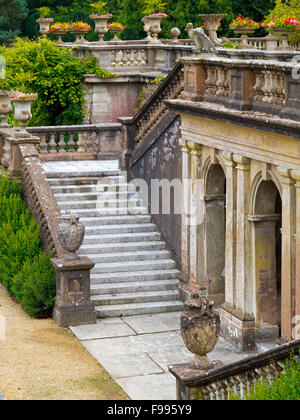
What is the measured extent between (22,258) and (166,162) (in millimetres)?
3448

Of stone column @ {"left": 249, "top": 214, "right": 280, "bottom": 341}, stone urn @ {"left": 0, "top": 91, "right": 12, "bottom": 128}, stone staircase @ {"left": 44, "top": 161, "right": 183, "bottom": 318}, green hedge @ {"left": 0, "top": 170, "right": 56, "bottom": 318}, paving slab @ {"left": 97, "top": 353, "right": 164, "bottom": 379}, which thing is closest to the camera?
paving slab @ {"left": 97, "top": 353, "right": 164, "bottom": 379}

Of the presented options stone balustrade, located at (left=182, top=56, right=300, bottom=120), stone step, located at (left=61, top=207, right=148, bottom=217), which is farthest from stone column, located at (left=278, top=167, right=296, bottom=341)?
stone step, located at (left=61, top=207, right=148, bottom=217)

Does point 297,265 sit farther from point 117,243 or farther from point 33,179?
point 33,179

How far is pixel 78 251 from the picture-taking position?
20.3m

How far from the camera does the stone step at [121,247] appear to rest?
2043cm

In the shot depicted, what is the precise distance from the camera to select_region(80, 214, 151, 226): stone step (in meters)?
21.3

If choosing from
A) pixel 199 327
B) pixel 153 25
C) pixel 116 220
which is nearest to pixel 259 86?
pixel 199 327

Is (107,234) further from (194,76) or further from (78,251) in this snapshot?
(194,76)

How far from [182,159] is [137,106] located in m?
10.1

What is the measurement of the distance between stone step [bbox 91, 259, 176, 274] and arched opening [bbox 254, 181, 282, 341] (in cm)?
370

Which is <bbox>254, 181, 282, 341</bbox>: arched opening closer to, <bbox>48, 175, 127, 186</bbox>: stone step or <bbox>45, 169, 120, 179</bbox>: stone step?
<bbox>48, 175, 127, 186</bbox>: stone step

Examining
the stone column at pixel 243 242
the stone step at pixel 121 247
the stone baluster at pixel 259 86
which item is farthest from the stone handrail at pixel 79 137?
the stone baluster at pixel 259 86

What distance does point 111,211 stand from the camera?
2181 centimetres
